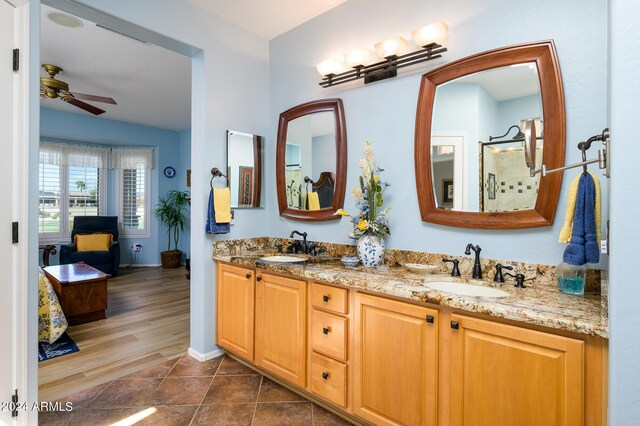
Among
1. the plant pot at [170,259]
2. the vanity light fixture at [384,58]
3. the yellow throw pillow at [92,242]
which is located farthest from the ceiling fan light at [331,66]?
the plant pot at [170,259]

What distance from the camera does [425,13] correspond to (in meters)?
2.16

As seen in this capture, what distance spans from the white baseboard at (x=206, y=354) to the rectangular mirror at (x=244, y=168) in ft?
3.95

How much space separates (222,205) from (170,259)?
4534 millimetres

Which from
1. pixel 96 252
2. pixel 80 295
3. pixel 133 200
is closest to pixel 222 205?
pixel 80 295

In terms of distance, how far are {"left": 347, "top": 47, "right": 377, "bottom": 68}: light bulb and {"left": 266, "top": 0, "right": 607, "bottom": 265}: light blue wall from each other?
0.49 feet

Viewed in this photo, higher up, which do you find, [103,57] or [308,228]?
[103,57]

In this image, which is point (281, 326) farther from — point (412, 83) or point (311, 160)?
point (412, 83)

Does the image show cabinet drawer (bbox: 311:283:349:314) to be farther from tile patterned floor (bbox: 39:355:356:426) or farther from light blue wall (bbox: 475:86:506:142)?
light blue wall (bbox: 475:86:506:142)

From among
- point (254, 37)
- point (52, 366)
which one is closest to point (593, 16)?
point (254, 37)

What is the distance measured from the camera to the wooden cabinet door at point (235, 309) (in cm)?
245

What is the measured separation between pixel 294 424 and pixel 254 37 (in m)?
3.05

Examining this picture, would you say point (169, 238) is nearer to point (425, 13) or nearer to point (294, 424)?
point (294, 424)

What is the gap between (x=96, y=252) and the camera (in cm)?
554

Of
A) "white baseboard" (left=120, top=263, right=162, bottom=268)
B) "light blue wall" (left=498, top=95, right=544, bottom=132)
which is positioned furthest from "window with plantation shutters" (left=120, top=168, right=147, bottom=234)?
"light blue wall" (left=498, top=95, right=544, bottom=132)
